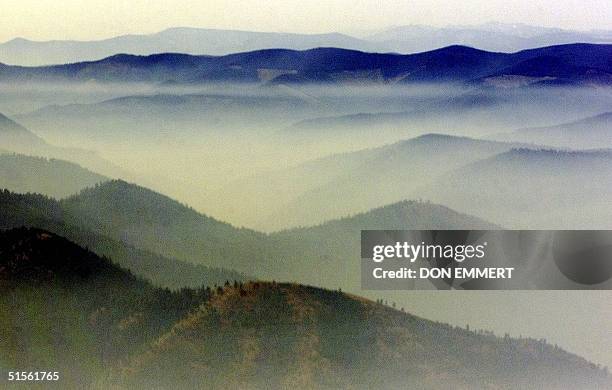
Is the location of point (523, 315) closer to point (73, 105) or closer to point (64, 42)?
point (73, 105)

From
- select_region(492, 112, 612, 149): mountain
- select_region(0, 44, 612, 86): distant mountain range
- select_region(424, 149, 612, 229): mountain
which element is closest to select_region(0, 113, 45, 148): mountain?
select_region(0, 44, 612, 86): distant mountain range

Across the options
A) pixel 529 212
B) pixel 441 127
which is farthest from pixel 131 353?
pixel 529 212

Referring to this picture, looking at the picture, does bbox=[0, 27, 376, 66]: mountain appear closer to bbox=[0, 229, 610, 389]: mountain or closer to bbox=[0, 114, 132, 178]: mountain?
bbox=[0, 114, 132, 178]: mountain

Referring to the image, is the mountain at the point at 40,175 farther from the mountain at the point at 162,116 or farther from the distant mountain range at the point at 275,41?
the distant mountain range at the point at 275,41

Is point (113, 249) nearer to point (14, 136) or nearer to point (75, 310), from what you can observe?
point (75, 310)

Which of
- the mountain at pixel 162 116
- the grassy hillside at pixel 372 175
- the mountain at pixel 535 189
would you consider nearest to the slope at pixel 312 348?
→ the grassy hillside at pixel 372 175

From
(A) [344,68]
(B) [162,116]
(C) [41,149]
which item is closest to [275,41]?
(A) [344,68]
